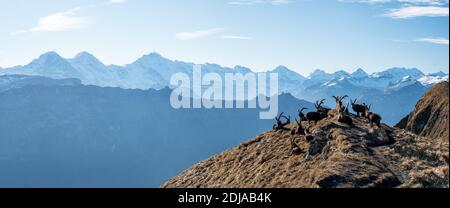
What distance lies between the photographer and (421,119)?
434 feet

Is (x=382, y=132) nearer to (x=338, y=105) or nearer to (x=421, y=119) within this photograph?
(x=338, y=105)

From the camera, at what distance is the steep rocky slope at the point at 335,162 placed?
3073cm

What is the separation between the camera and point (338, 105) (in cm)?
4991

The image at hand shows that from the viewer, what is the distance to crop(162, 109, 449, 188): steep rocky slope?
101 feet

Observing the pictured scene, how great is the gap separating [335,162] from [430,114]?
Answer: 106414mm

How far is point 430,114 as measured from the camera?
129750 millimetres

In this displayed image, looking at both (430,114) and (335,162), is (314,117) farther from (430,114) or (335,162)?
(430,114)

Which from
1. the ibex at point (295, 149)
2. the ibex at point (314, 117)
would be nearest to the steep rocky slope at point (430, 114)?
the ibex at point (314, 117)
